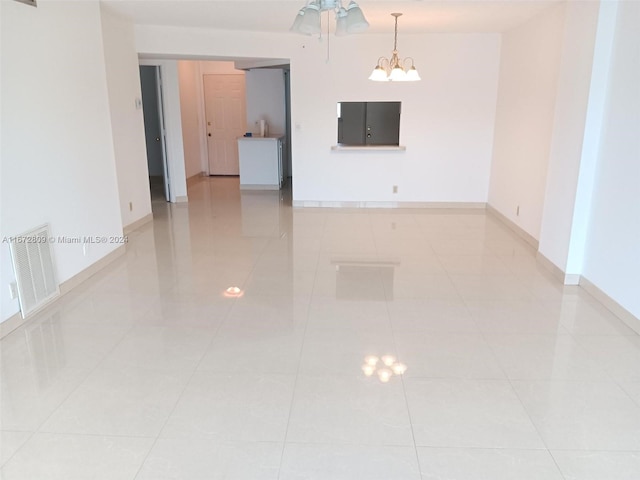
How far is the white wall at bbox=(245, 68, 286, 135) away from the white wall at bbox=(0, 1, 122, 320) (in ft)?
17.5

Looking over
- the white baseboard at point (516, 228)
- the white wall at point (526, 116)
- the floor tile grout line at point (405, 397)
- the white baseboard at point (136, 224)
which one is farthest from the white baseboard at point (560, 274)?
the white baseboard at point (136, 224)

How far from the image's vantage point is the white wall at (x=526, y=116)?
4895 mm

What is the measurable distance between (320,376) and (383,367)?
0.38 meters

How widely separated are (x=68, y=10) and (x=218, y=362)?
3.20 metres

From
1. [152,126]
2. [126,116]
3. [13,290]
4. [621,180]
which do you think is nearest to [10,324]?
[13,290]

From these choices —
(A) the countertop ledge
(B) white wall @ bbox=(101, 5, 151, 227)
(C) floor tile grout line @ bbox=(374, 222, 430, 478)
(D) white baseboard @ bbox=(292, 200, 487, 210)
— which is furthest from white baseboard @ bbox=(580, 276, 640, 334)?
(B) white wall @ bbox=(101, 5, 151, 227)

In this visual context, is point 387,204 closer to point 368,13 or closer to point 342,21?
point 368,13

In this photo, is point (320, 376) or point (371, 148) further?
point (371, 148)

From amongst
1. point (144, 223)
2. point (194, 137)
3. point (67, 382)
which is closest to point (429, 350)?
point (67, 382)

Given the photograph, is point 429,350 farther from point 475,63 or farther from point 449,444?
point 475,63

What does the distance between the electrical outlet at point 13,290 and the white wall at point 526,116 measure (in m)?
4.86

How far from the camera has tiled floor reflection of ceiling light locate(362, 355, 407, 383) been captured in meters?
2.68

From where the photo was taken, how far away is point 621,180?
3.45m

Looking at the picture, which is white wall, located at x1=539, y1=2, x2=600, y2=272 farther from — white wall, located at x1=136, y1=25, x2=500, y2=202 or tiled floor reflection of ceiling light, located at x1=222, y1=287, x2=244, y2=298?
tiled floor reflection of ceiling light, located at x1=222, y1=287, x2=244, y2=298
